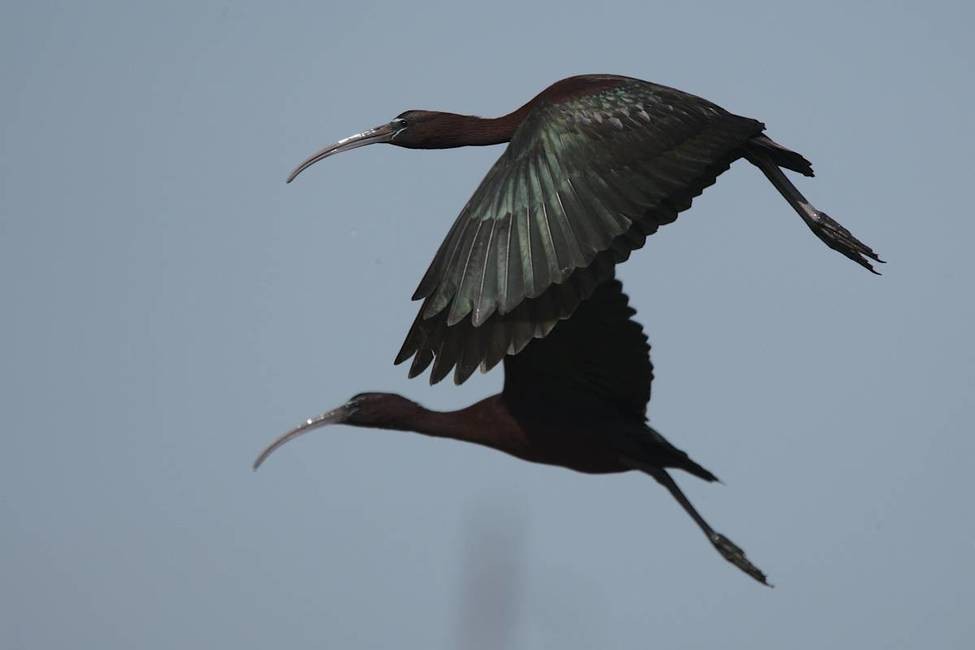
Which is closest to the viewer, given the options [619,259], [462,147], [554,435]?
[619,259]

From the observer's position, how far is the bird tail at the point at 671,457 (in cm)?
1185

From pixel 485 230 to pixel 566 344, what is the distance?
1.53 m

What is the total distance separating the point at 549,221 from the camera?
1067 cm

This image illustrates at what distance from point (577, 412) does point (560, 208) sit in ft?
5.35

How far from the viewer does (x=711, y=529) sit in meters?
11.9

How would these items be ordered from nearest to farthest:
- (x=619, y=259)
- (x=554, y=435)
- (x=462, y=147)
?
(x=619, y=259) → (x=554, y=435) → (x=462, y=147)

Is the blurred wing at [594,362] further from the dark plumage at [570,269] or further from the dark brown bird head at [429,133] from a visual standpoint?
the dark brown bird head at [429,133]

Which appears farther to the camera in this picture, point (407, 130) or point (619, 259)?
point (407, 130)

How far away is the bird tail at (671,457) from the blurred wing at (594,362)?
31 centimetres

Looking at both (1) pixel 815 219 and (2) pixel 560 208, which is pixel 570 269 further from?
(1) pixel 815 219

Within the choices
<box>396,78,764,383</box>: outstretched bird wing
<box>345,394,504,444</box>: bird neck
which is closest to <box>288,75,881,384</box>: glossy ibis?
<box>396,78,764,383</box>: outstretched bird wing

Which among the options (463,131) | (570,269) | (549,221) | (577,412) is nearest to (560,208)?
(549,221)

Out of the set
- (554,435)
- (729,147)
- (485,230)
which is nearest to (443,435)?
(554,435)

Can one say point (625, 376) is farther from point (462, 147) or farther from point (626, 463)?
point (462, 147)
